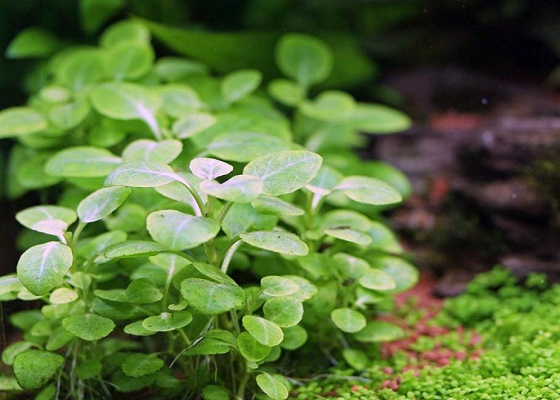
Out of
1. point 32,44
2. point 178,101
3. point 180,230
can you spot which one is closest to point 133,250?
point 180,230

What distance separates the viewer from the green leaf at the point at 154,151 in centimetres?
199

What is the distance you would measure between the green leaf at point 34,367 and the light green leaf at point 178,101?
3.35 feet

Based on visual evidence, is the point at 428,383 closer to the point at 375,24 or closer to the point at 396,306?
the point at 396,306

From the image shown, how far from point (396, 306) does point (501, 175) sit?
810 mm

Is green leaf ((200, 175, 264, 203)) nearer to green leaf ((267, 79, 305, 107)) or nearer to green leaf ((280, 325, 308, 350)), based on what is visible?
green leaf ((280, 325, 308, 350))

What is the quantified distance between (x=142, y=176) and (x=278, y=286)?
0.47 meters

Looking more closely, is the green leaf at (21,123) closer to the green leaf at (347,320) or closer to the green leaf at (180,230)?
the green leaf at (180,230)

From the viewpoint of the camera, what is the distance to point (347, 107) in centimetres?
281

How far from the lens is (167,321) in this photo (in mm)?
1700

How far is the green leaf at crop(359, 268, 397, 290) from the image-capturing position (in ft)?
6.71

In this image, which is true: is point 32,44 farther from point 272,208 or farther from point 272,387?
point 272,387

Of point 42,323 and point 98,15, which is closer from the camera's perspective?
point 42,323

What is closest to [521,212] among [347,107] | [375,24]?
[347,107]

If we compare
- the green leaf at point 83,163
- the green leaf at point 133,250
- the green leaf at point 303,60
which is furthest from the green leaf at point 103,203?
the green leaf at point 303,60
